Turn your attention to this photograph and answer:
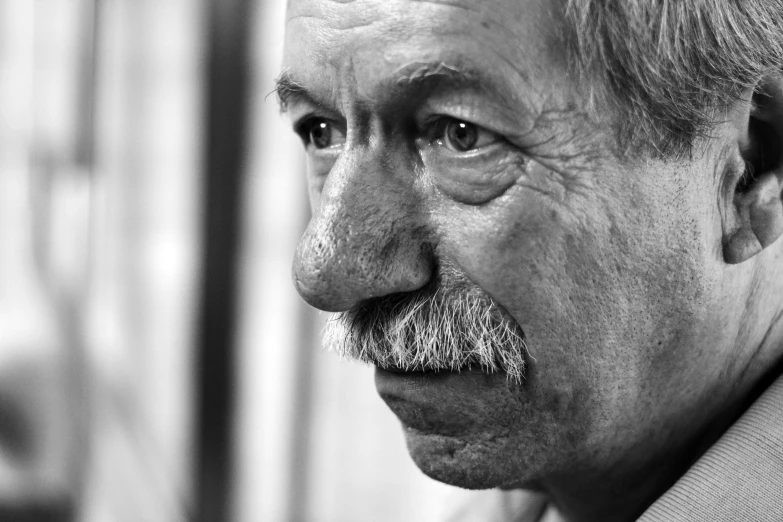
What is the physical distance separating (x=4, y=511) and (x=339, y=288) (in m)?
2.74

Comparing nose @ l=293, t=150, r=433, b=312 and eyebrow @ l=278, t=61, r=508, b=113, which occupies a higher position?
eyebrow @ l=278, t=61, r=508, b=113

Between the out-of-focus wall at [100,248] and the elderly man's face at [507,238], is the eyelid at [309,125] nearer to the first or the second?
the elderly man's face at [507,238]

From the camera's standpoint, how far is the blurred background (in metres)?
3.26

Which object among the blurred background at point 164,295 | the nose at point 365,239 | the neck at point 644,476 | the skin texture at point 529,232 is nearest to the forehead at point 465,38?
the skin texture at point 529,232

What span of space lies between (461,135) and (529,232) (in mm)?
133

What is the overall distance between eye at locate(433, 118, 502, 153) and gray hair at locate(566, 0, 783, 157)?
0.12m

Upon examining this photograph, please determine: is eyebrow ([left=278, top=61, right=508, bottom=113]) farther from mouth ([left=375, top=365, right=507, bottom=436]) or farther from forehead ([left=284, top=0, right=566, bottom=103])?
mouth ([left=375, top=365, right=507, bottom=436])

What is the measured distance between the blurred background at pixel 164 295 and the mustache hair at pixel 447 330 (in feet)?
5.45

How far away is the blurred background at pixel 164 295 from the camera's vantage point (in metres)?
3.26

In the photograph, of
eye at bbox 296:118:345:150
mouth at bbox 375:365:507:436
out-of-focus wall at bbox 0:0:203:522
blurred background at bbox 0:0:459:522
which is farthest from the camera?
out-of-focus wall at bbox 0:0:203:522

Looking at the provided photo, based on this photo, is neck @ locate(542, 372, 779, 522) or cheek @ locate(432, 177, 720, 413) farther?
neck @ locate(542, 372, 779, 522)

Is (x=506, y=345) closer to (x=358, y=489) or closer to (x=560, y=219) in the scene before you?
(x=560, y=219)

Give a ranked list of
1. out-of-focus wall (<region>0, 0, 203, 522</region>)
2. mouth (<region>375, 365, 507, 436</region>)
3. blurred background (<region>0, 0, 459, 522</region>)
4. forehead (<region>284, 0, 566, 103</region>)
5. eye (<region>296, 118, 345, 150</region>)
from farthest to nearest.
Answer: out-of-focus wall (<region>0, 0, 203, 522</region>)
blurred background (<region>0, 0, 459, 522</region>)
eye (<region>296, 118, 345, 150</region>)
mouth (<region>375, 365, 507, 436</region>)
forehead (<region>284, 0, 566, 103</region>)

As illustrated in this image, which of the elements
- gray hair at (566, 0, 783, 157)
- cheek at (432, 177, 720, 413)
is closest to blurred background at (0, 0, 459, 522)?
cheek at (432, 177, 720, 413)
